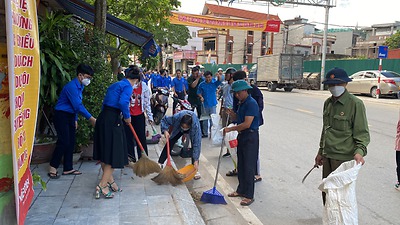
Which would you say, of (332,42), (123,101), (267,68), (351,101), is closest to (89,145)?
(123,101)

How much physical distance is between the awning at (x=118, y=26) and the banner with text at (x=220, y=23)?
38.9 feet

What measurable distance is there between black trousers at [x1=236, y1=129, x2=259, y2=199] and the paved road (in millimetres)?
258

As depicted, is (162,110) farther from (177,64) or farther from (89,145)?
(177,64)

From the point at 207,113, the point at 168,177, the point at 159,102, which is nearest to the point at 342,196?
the point at 168,177

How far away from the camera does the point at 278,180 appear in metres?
5.52

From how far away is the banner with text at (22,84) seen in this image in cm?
182

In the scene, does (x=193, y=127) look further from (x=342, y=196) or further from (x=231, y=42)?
(x=231, y=42)

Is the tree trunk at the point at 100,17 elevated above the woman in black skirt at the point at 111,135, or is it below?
above

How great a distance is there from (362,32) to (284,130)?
193 ft

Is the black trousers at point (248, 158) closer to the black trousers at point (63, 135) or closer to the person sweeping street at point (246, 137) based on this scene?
the person sweeping street at point (246, 137)

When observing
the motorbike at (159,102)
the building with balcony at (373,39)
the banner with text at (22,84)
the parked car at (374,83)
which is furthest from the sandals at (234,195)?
the building with balcony at (373,39)

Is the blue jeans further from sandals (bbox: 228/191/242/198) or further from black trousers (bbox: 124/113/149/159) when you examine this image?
sandals (bbox: 228/191/242/198)

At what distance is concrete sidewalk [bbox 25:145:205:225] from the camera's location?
3619 mm

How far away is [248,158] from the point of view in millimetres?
4516
